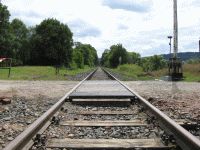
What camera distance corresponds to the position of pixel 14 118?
7.95 meters

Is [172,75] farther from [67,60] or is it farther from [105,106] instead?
[67,60]

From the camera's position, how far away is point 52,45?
10012 centimetres

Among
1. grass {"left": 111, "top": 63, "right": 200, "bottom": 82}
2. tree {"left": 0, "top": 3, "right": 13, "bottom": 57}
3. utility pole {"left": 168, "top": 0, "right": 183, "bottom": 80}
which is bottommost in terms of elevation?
grass {"left": 111, "top": 63, "right": 200, "bottom": 82}

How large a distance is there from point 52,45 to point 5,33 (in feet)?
38.1

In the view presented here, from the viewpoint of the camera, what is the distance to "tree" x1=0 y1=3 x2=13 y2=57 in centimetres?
9175

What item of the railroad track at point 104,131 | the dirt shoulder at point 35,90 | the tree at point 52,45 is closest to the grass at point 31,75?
the dirt shoulder at point 35,90

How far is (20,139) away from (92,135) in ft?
4.54

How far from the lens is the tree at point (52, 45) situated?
→ 9831 centimetres

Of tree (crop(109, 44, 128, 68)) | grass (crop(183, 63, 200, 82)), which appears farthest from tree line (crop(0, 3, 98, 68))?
grass (crop(183, 63, 200, 82))

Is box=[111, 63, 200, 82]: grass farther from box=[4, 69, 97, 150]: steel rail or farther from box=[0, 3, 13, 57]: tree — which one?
box=[0, 3, 13, 57]: tree

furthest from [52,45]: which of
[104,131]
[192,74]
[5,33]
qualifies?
[104,131]

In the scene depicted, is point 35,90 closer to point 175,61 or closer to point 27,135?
point 27,135

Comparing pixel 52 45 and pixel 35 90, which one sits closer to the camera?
pixel 35 90

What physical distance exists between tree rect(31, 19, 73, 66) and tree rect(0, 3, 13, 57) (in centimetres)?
802
